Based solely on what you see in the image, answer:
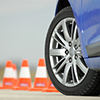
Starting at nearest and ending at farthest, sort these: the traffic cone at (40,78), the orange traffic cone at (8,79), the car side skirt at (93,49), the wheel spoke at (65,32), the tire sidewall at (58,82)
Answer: the car side skirt at (93,49) < the tire sidewall at (58,82) < the wheel spoke at (65,32) < the traffic cone at (40,78) < the orange traffic cone at (8,79)

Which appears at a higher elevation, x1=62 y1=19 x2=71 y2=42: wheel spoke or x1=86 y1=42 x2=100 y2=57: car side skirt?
x1=62 y1=19 x2=71 y2=42: wheel spoke

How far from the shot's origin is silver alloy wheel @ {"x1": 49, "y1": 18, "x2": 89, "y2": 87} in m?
4.18

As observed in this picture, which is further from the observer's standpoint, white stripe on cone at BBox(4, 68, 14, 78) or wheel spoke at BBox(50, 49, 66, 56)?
white stripe on cone at BBox(4, 68, 14, 78)

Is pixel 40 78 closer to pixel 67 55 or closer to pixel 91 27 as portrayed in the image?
pixel 67 55

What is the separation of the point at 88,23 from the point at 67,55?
83 cm

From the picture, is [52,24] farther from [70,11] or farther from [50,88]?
[50,88]

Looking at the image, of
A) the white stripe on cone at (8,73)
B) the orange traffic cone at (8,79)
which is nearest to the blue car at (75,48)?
the orange traffic cone at (8,79)

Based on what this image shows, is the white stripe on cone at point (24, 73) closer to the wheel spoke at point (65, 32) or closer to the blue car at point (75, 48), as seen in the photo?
the blue car at point (75, 48)

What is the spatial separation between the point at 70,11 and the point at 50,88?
2150 mm

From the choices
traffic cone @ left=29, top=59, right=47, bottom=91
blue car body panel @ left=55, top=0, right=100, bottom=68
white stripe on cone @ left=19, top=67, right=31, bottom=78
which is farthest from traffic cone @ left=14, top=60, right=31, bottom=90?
blue car body panel @ left=55, top=0, right=100, bottom=68

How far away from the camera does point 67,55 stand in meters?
4.29

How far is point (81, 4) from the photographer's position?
3.69 m

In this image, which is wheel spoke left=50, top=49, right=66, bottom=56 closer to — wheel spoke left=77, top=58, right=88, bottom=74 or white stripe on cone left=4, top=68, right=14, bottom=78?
wheel spoke left=77, top=58, right=88, bottom=74

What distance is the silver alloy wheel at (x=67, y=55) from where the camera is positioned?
4180 millimetres
